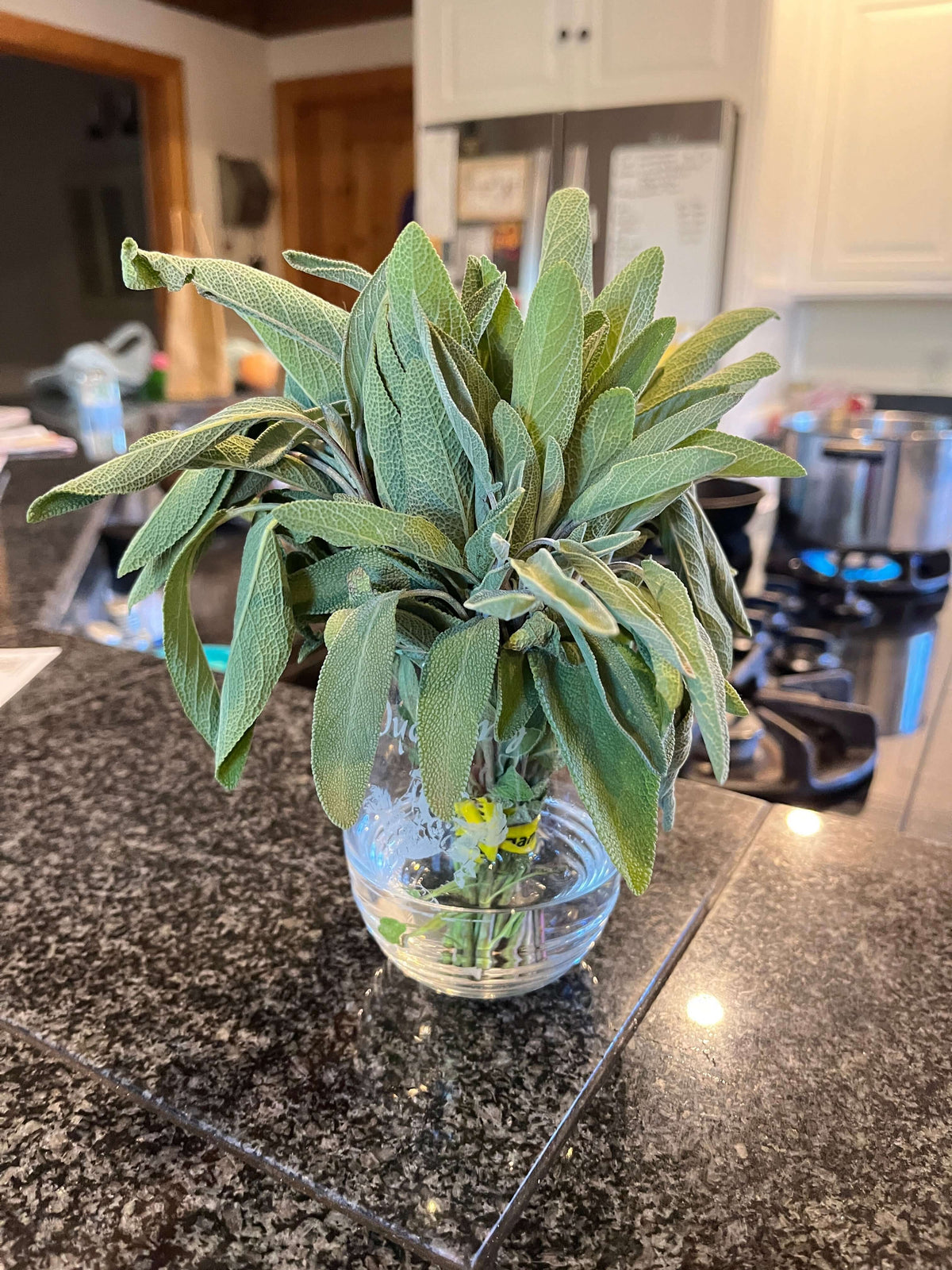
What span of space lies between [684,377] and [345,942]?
374mm

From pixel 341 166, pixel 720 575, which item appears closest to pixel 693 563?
pixel 720 575

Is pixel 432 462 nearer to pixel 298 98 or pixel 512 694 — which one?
pixel 512 694

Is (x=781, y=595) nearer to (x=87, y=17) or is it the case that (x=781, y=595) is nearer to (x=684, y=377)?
(x=684, y=377)

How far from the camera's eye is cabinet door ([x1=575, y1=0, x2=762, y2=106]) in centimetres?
226

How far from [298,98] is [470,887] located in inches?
178

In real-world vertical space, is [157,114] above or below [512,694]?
above

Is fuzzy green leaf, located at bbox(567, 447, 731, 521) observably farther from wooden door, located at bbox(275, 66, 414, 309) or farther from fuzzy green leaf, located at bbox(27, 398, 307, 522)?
wooden door, located at bbox(275, 66, 414, 309)

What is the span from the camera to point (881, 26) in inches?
94.6

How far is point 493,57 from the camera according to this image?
8.38 feet

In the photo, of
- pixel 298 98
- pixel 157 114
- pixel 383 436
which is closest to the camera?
pixel 383 436

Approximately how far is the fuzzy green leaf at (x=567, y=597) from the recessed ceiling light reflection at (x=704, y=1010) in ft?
0.95

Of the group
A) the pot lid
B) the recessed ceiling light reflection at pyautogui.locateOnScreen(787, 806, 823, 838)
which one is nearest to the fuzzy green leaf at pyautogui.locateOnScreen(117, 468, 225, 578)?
the recessed ceiling light reflection at pyautogui.locateOnScreen(787, 806, 823, 838)

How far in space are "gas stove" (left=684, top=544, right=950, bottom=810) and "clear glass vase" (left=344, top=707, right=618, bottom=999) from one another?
35cm

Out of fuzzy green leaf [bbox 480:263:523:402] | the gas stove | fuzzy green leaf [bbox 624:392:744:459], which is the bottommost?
the gas stove
